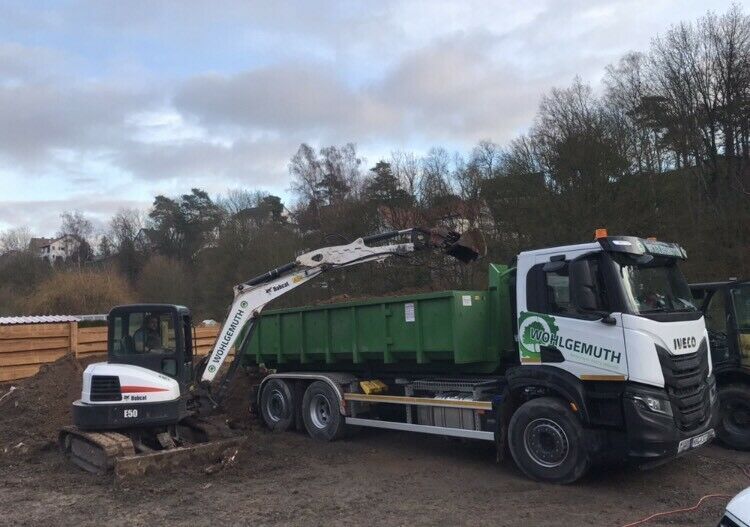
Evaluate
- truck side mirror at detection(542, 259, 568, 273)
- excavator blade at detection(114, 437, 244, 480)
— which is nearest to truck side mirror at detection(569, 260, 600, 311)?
truck side mirror at detection(542, 259, 568, 273)

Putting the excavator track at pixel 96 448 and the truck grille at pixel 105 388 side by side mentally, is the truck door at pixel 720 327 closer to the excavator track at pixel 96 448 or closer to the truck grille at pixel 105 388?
the excavator track at pixel 96 448

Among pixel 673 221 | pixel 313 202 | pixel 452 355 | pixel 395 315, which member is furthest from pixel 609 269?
pixel 313 202

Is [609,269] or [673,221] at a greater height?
[673,221]

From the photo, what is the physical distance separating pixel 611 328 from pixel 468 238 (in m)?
2.89

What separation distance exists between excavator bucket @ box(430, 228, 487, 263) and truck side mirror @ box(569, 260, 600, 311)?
2371mm

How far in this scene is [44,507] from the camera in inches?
283

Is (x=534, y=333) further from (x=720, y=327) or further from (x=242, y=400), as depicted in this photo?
(x=242, y=400)

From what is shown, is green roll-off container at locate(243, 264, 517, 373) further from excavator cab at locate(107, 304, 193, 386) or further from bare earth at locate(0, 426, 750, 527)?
excavator cab at locate(107, 304, 193, 386)

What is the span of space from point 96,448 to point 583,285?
6.49 m

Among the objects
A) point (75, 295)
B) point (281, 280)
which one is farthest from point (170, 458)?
point (75, 295)

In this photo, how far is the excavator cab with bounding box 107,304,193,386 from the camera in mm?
9164

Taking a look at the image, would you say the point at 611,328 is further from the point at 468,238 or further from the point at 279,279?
the point at 279,279

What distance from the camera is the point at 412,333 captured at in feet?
28.7

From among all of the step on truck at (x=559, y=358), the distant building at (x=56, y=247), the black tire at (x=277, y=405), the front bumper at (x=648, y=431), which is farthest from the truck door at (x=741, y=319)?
the distant building at (x=56, y=247)
